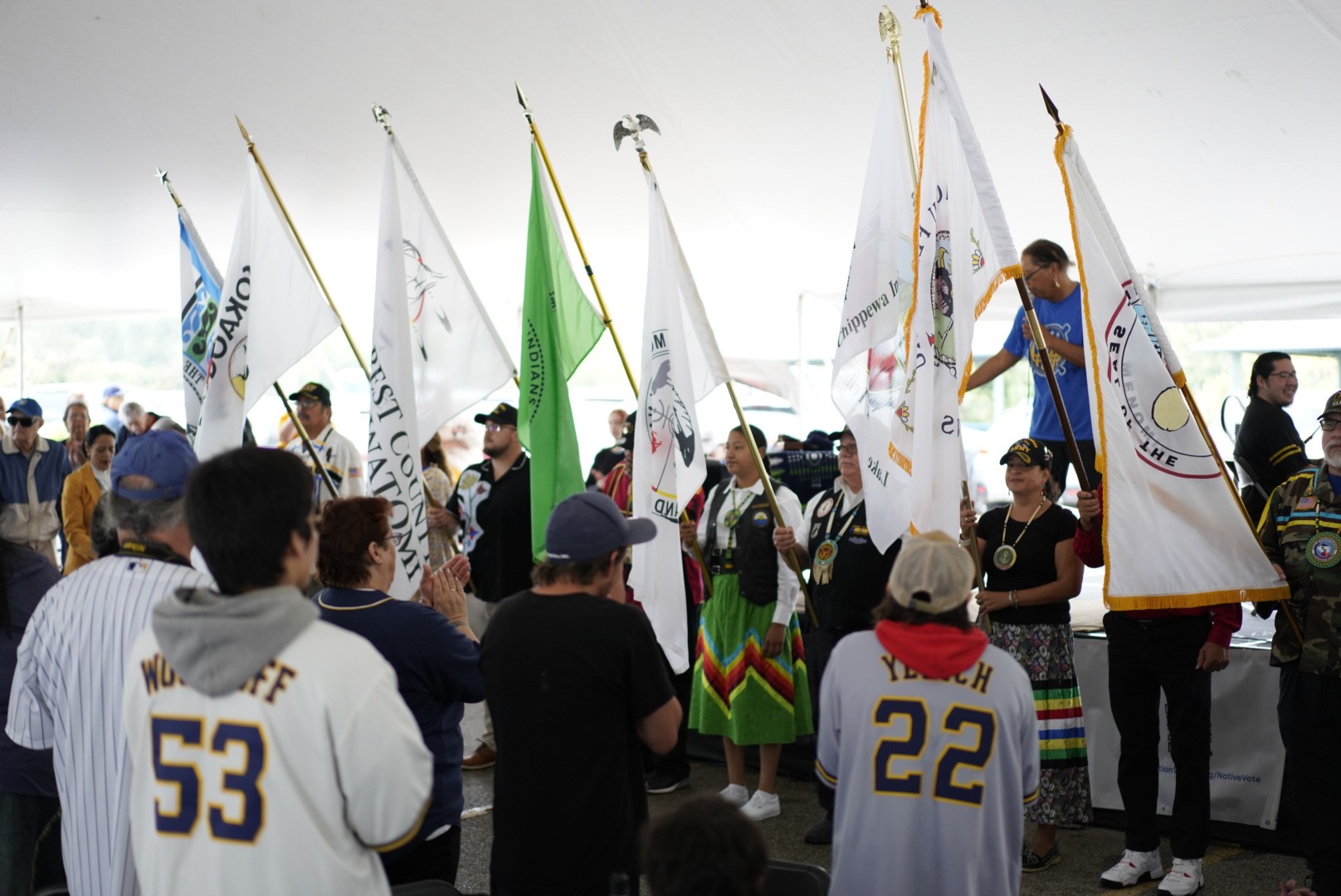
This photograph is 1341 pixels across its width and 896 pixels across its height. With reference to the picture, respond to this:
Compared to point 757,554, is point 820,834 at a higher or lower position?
lower

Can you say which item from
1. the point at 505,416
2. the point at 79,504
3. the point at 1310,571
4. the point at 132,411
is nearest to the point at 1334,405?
the point at 1310,571

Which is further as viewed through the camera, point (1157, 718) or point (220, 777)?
point (1157, 718)

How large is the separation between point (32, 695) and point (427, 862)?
1027mm

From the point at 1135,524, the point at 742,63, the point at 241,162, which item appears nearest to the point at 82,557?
the point at 241,162

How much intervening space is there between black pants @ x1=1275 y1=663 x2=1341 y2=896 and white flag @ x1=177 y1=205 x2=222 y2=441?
14.9 feet

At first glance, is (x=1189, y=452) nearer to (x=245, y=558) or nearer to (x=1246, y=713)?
(x=1246, y=713)

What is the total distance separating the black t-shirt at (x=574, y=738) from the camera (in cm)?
273

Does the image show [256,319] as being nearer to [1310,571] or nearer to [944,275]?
[944,275]

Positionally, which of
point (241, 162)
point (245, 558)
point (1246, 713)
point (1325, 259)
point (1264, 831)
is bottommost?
point (1264, 831)

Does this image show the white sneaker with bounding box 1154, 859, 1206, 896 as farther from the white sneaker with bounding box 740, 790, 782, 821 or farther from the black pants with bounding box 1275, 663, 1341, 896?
the white sneaker with bounding box 740, 790, 782, 821

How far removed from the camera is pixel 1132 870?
4.53 meters

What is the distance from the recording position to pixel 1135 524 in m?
3.93

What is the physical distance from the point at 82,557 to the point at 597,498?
22.3 ft

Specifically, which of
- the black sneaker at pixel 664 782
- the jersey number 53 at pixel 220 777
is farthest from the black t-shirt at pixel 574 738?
the black sneaker at pixel 664 782
